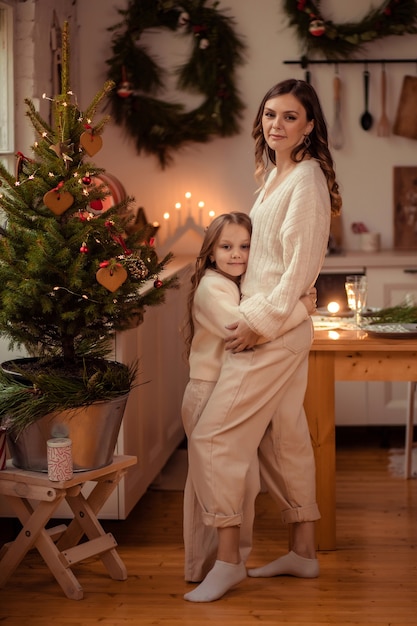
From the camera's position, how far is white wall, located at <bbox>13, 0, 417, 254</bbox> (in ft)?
17.7

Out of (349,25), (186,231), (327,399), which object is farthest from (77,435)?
(349,25)

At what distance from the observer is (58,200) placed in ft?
9.73

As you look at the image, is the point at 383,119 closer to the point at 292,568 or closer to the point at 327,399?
the point at 327,399

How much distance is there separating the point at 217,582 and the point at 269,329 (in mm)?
783

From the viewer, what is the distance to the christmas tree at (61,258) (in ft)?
9.73

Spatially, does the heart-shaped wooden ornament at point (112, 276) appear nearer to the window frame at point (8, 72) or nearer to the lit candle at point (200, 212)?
the window frame at point (8, 72)

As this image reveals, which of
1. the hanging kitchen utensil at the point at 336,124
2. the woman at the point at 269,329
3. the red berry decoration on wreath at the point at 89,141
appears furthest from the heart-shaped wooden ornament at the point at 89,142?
the hanging kitchen utensil at the point at 336,124

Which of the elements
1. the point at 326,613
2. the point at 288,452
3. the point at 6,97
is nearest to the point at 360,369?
the point at 288,452

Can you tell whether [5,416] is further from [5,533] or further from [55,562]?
[5,533]

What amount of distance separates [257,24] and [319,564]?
3.04 metres

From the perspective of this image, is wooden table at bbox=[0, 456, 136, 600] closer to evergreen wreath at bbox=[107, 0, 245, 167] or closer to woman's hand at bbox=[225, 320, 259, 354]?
woman's hand at bbox=[225, 320, 259, 354]

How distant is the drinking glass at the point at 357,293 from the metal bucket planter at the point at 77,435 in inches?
43.4

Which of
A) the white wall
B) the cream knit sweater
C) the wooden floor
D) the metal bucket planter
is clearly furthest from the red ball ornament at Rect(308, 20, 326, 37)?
the metal bucket planter

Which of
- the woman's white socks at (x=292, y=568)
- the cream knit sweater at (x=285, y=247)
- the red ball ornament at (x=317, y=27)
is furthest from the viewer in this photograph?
the red ball ornament at (x=317, y=27)
